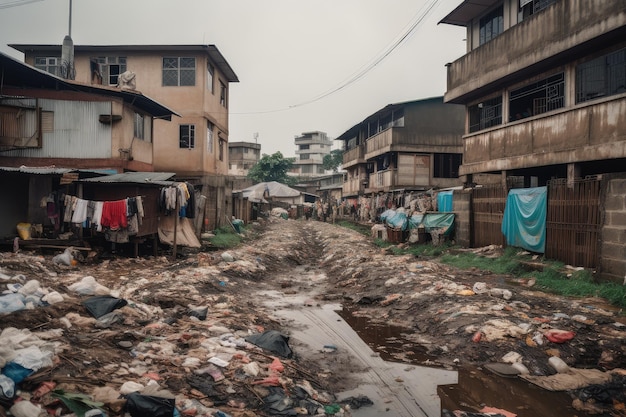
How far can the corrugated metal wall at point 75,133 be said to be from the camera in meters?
16.1

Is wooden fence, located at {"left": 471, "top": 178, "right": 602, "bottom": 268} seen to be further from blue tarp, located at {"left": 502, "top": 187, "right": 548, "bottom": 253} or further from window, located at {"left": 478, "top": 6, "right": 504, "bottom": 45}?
window, located at {"left": 478, "top": 6, "right": 504, "bottom": 45}

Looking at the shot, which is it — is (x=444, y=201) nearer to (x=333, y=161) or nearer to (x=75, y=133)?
(x=75, y=133)

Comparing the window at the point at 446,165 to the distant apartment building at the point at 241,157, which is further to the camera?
the distant apartment building at the point at 241,157

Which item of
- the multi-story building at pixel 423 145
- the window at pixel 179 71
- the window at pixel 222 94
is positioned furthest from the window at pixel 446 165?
the window at pixel 179 71

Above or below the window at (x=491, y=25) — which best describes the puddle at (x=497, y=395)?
below

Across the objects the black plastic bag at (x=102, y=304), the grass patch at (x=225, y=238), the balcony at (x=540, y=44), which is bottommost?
the grass patch at (x=225, y=238)

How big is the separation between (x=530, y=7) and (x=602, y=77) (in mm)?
3983

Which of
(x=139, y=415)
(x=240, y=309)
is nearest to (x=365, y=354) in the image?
(x=240, y=309)

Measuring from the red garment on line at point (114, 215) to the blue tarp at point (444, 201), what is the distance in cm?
1160

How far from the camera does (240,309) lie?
8383 mm

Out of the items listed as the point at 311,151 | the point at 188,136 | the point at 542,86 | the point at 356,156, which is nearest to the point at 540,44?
the point at 542,86

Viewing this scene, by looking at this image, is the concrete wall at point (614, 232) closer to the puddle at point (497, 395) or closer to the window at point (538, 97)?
the puddle at point (497, 395)

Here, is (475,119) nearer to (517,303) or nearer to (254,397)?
(517,303)

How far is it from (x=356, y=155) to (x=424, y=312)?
2906cm
